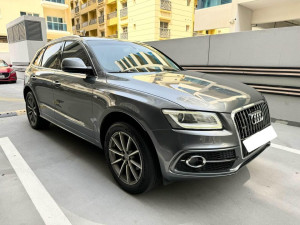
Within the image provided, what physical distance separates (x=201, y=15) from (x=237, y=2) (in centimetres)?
343

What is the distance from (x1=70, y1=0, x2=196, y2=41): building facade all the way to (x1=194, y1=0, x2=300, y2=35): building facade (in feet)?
30.7

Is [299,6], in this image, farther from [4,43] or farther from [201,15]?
[4,43]

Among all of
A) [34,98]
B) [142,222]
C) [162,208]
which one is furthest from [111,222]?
[34,98]

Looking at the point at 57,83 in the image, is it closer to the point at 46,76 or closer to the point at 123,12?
the point at 46,76

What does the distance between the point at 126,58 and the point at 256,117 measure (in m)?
1.65

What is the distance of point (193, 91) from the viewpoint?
2.12 metres

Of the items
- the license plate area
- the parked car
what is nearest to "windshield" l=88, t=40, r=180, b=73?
the parked car

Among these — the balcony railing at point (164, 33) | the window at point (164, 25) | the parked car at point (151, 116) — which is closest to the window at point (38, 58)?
the parked car at point (151, 116)

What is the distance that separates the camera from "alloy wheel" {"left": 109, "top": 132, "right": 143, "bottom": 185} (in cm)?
218

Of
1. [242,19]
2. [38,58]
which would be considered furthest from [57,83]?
[242,19]

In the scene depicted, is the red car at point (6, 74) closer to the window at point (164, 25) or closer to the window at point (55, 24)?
the window at point (55, 24)

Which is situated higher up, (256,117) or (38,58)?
(38,58)

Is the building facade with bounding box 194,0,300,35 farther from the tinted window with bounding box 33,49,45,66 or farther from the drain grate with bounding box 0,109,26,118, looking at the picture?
the drain grate with bounding box 0,109,26,118

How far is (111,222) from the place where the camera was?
193 cm
